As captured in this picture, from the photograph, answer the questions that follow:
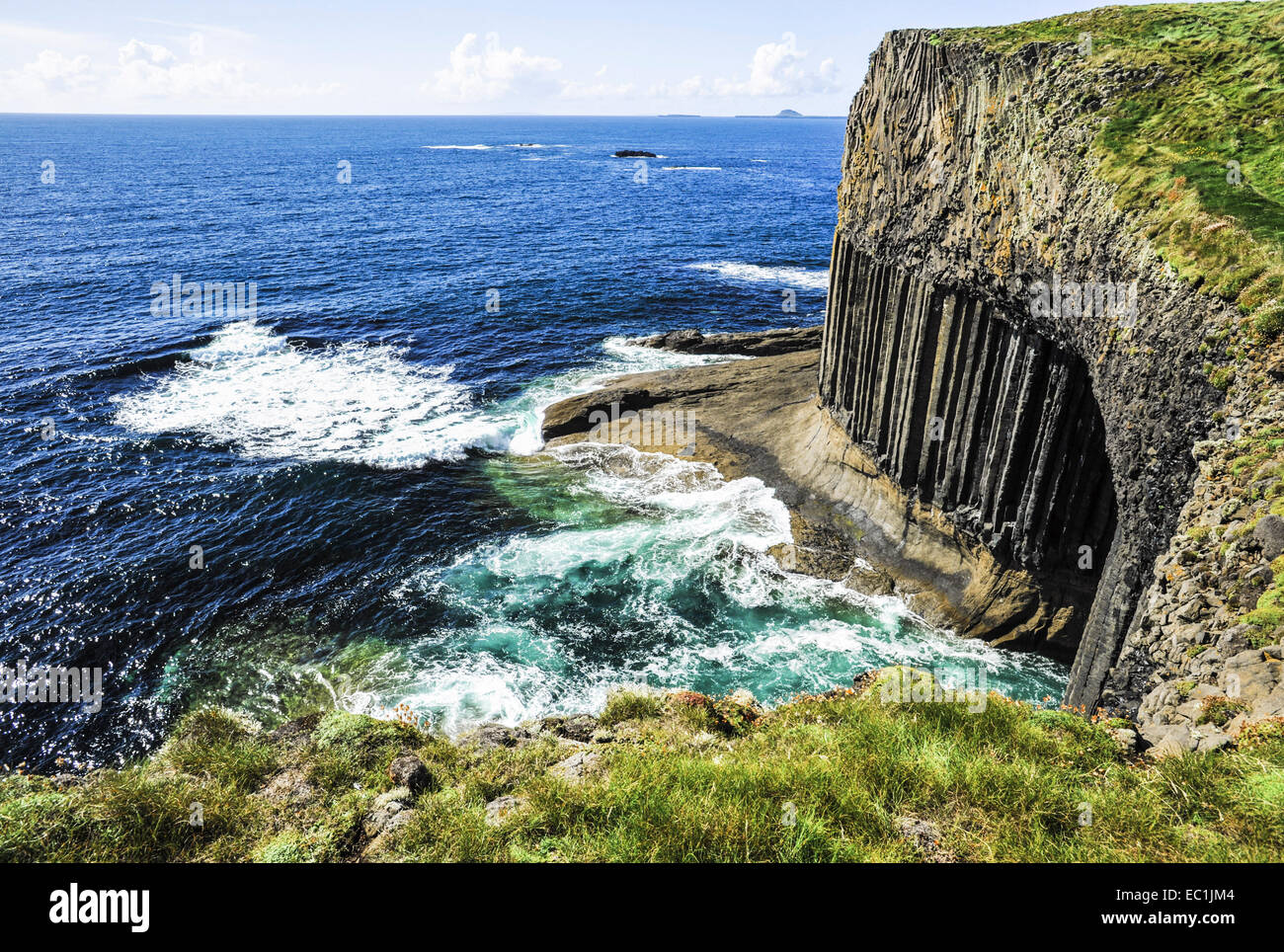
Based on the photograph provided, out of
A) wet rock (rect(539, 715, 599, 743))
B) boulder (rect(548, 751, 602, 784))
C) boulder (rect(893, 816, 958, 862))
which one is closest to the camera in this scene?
boulder (rect(893, 816, 958, 862))

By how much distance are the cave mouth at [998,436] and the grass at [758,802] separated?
9.50m

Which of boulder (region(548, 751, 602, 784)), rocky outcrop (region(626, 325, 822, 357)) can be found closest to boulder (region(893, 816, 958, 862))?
boulder (region(548, 751, 602, 784))

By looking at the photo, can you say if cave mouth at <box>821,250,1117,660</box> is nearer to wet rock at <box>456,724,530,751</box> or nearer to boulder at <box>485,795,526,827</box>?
wet rock at <box>456,724,530,751</box>

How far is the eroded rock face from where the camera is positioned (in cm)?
1377

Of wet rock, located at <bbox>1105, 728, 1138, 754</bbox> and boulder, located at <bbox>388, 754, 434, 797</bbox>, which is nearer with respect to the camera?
wet rock, located at <bbox>1105, 728, 1138, 754</bbox>

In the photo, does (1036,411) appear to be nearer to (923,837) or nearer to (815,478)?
(815,478)

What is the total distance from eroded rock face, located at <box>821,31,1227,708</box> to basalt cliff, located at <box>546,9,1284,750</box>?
0.06m

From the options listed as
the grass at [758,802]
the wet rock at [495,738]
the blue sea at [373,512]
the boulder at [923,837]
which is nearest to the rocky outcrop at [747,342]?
the blue sea at [373,512]

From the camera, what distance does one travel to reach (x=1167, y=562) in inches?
481

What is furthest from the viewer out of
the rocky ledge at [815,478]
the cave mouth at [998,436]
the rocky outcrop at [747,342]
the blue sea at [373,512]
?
the rocky outcrop at [747,342]

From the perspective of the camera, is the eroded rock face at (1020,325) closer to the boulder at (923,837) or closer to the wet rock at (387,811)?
the boulder at (923,837)

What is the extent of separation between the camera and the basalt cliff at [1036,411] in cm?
1161
